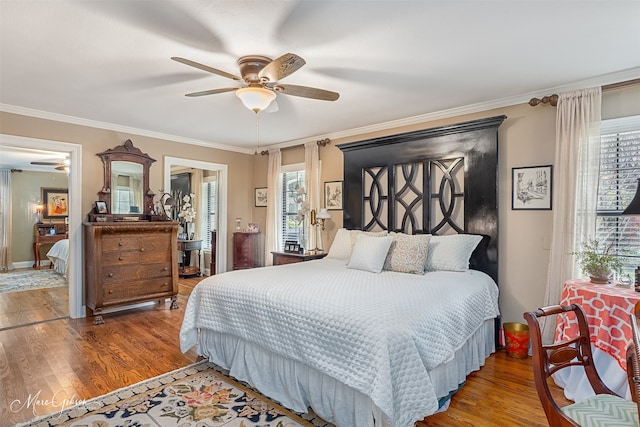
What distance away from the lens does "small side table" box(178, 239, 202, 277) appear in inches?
262

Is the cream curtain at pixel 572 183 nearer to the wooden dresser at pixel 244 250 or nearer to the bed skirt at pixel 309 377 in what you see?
the bed skirt at pixel 309 377

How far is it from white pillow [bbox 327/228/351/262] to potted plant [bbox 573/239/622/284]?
7.30 ft

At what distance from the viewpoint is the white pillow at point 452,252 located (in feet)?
10.6

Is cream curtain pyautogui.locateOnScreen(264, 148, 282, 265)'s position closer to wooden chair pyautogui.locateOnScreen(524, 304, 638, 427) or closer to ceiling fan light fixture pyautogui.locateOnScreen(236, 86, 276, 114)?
ceiling fan light fixture pyautogui.locateOnScreen(236, 86, 276, 114)

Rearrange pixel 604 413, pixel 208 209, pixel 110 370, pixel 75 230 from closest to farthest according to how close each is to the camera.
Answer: pixel 604 413
pixel 110 370
pixel 75 230
pixel 208 209

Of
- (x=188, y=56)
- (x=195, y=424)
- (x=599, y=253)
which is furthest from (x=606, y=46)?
(x=195, y=424)

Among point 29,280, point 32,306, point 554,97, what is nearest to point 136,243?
point 32,306

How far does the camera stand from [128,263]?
434cm

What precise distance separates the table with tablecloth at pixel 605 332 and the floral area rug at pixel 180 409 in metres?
1.86

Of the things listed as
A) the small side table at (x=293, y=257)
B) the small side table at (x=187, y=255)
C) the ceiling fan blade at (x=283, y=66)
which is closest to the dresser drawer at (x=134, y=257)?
the small side table at (x=293, y=257)

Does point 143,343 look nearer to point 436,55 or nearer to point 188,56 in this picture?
point 188,56

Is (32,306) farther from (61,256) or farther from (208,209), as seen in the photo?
(208,209)

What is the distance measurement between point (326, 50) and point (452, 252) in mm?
2172

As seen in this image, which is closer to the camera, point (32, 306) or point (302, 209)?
point (32, 306)
